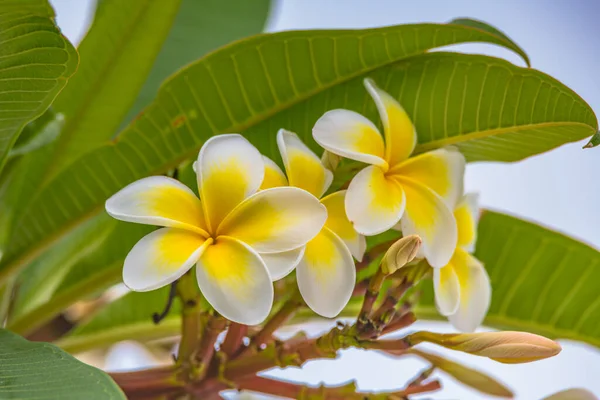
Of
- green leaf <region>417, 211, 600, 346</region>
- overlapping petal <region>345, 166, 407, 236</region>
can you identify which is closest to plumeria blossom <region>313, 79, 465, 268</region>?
overlapping petal <region>345, 166, 407, 236</region>

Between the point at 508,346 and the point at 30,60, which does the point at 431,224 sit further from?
the point at 30,60

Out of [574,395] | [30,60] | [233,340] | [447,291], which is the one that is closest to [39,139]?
[30,60]

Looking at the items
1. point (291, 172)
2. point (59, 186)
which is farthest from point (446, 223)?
point (59, 186)

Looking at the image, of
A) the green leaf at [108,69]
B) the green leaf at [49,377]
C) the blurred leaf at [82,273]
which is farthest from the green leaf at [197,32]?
the green leaf at [49,377]

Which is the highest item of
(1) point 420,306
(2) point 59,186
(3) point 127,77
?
(3) point 127,77

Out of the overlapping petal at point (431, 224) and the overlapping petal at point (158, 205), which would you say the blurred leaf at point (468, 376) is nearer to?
the overlapping petal at point (431, 224)

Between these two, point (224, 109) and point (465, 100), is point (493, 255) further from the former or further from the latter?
point (224, 109)
